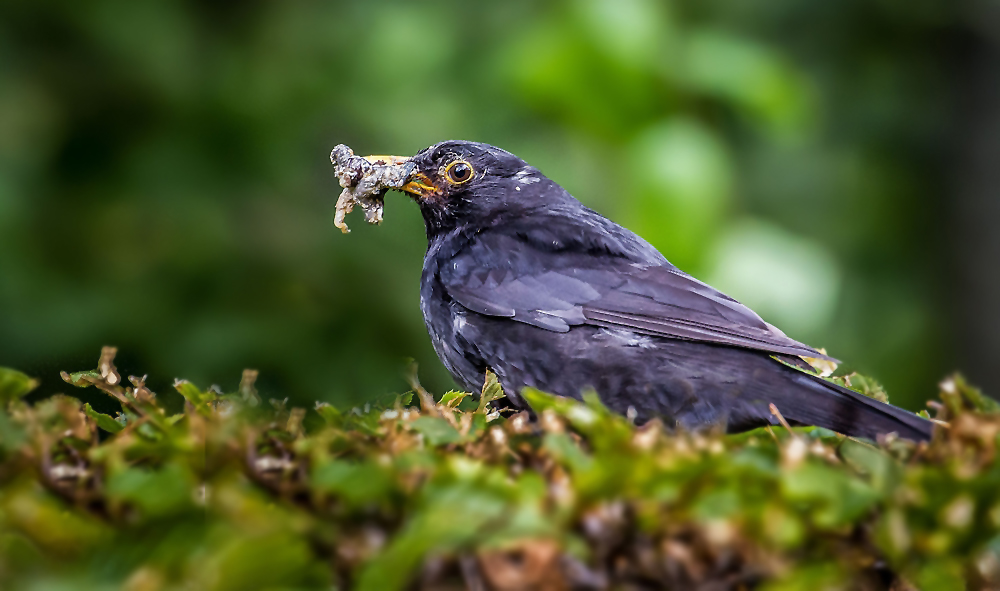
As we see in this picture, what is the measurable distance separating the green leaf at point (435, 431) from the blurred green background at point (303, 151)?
378cm

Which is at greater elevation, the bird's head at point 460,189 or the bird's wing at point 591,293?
the bird's head at point 460,189

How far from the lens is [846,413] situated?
257cm

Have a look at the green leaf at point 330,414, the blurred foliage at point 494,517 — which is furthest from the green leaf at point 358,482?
the green leaf at point 330,414

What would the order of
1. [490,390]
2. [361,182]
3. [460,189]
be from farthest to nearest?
[460,189] → [361,182] → [490,390]

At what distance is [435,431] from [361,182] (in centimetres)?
207

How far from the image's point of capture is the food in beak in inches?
149

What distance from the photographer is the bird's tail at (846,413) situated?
7.77ft

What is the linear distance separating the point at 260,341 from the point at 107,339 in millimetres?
907

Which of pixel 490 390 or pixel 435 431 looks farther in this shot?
pixel 490 390

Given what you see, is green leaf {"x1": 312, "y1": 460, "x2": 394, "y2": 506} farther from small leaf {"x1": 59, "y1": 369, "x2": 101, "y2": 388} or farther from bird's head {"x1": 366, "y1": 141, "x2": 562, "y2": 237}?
bird's head {"x1": 366, "y1": 141, "x2": 562, "y2": 237}

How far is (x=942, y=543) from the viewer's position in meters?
1.54

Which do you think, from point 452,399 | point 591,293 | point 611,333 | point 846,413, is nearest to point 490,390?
point 452,399

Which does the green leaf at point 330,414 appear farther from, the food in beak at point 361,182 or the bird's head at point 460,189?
the bird's head at point 460,189

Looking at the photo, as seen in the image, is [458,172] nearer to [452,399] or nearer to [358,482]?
[452,399]
